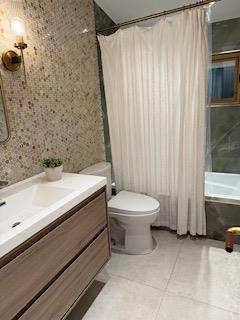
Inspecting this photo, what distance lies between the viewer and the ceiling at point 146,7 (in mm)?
2256

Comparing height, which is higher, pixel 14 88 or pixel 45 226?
pixel 14 88

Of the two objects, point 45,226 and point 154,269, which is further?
point 154,269

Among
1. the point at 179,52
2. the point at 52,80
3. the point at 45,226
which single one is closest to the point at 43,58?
the point at 52,80

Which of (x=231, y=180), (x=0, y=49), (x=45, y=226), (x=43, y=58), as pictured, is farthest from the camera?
(x=231, y=180)

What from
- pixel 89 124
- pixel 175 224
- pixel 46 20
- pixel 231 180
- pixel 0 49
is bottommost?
pixel 175 224

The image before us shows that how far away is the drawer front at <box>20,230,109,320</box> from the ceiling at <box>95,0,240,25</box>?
217 centimetres

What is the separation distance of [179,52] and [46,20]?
1095mm

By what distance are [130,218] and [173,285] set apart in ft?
1.94

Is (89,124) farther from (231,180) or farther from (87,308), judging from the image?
(231,180)

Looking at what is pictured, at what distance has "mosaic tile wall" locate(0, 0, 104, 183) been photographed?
1533 mm

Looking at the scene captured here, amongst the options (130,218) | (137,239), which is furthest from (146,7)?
(137,239)

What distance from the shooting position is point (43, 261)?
113 cm

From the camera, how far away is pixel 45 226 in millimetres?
1124

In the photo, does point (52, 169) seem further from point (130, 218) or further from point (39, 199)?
point (130, 218)
